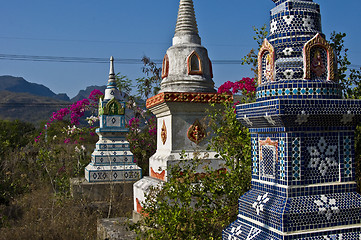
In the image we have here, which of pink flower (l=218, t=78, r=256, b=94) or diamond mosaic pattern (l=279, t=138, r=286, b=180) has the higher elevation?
pink flower (l=218, t=78, r=256, b=94)

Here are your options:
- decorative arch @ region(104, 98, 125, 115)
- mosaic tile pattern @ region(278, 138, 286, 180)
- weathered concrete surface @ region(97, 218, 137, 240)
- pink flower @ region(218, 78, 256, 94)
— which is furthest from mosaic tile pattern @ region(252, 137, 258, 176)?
decorative arch @ region(104, 98, 125, 115)

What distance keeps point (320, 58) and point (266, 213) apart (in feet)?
4.24

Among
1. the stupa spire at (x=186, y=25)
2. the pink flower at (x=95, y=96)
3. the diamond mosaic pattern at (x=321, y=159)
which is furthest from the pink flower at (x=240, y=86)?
the pink flower at (x=95, y=96)

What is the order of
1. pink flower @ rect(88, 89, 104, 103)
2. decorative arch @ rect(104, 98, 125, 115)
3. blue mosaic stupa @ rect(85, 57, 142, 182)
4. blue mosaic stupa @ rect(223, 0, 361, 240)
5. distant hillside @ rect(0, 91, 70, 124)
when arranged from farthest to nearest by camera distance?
distant hillside @ rect(0, 91, 70, 124), pink flower @ rect(88, 89, 104, 103), decorative arch @ rect(104, 98, 125, 115), blue mosaic stupa @ rect(85, 57, 142, 182), blue mosaic stupa @ rect(223, 0, 361, 240)

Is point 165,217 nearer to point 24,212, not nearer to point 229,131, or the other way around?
point 229,131

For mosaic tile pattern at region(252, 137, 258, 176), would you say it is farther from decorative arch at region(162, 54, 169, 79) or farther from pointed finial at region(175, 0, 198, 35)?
pointed finial at region(175, 0, 198, 35)

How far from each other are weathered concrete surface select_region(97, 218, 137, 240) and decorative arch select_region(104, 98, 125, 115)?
5.61 meters

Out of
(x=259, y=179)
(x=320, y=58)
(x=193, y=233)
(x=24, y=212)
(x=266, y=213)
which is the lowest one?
(x=24, y=212)

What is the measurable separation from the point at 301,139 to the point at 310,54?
685 millimetres

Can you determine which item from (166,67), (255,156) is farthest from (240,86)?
(255,156)

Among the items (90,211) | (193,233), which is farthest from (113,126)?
(193,233)

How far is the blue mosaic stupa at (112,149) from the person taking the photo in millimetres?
11820

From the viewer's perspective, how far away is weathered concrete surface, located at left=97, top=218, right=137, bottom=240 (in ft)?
21.0

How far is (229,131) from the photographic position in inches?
220
